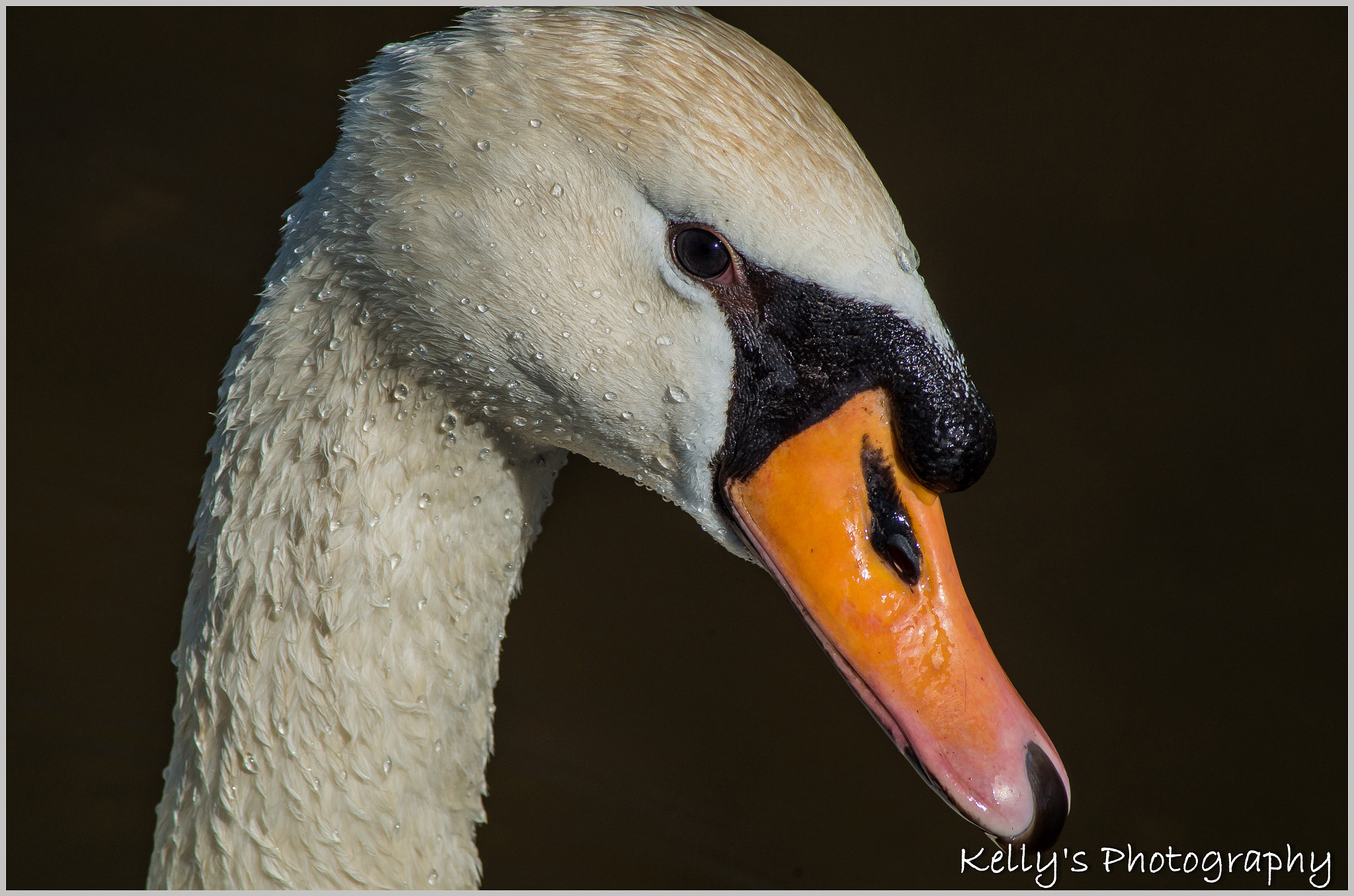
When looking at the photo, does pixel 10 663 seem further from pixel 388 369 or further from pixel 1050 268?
pixel 1050 268

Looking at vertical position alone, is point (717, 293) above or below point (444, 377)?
above

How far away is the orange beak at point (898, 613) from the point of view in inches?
66.6

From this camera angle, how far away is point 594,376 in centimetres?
176

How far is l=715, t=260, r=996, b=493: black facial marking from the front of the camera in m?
1.65

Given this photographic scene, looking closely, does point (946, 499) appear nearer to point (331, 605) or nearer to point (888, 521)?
point (888, 521)

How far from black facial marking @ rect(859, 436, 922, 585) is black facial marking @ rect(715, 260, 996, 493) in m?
0.04

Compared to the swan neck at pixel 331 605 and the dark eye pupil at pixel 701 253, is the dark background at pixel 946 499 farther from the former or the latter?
the dark eye pupil at pixel 701 253

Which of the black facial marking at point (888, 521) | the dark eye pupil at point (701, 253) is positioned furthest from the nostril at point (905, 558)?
the dark eye pupil at point (701, 253)

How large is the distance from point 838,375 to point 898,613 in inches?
14.0

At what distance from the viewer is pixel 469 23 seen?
172 centimetres

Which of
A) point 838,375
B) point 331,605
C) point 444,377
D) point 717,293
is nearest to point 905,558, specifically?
point 838,375

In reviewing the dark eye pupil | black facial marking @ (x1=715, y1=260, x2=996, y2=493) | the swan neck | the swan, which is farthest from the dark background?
the dark eye pupil

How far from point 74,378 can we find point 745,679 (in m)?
3.04

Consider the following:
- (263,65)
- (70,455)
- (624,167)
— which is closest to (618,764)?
(70,455)
